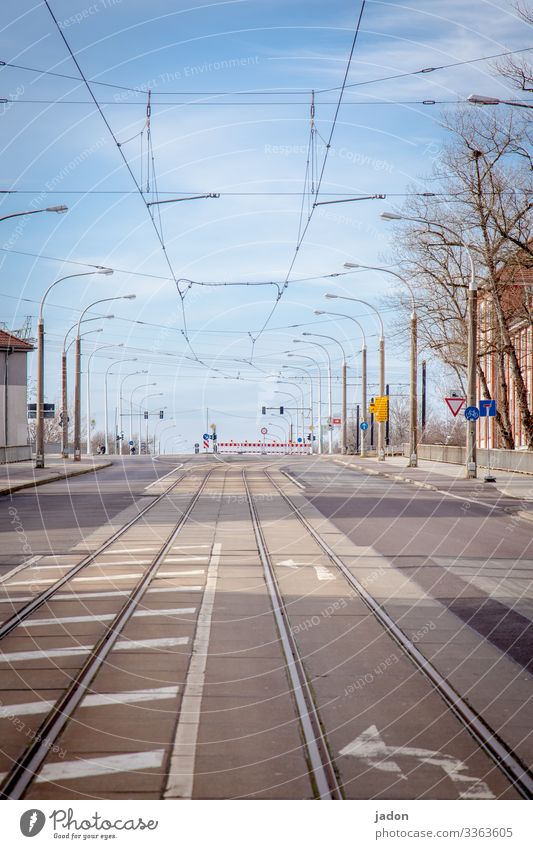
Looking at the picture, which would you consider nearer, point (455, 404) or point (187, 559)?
point (187, 559)

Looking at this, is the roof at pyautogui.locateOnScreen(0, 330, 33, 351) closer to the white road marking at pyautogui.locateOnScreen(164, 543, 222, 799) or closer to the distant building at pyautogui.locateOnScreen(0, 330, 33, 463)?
the distant building at pyautogui.locateOnScreen(0, 330, 33, 463)

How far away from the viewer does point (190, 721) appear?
300 inches

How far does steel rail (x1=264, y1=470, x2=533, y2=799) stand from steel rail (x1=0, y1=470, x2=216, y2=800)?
9.32ft

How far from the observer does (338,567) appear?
16703 millimetres

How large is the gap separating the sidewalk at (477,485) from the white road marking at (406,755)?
19.5 meters

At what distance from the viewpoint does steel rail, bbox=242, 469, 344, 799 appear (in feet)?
20.4

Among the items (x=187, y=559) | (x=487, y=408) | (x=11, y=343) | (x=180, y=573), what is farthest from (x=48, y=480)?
(x=11, y=343)

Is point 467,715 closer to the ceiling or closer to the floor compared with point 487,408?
closer to the floor

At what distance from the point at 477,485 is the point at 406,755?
33921mm

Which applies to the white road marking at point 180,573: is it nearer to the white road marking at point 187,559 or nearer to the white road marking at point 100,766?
the white road marking at point 187,559

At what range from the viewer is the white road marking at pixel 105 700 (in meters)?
7.99

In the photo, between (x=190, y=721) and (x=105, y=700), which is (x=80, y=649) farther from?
(x=190, y=721)

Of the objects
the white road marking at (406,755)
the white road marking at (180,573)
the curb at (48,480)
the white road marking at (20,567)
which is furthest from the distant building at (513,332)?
the white road marking at (406,755)

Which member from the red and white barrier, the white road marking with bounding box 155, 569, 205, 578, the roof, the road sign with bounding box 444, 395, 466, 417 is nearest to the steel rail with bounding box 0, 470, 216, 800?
the white road marking with bounding box 155, 569, 205, 578
